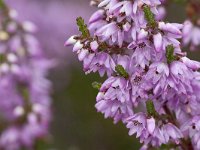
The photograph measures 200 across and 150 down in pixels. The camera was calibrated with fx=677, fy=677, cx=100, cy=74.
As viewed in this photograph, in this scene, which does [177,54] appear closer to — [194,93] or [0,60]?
[194,93]

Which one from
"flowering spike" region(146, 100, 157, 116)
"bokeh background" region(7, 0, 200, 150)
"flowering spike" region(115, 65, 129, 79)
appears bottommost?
"flowering spike" region(146, 100, 157, 116)

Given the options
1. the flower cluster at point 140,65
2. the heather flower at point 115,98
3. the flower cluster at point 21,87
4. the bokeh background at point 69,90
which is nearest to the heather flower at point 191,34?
the flower cluster at point 140,65

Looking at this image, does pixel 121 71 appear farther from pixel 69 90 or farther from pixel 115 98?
pixel 69 90

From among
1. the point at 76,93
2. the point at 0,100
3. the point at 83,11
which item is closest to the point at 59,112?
the point at 76,93

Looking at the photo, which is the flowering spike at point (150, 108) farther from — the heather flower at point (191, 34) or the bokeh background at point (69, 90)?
the bokeh background at point (69, 90)

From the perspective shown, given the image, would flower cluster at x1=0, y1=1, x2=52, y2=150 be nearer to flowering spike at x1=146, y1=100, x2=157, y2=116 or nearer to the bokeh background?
the bokeh background

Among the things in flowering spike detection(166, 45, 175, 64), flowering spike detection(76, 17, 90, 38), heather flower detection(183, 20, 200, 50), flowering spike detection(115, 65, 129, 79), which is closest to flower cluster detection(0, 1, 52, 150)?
heather flower detection(183, 20, 200, 50)
